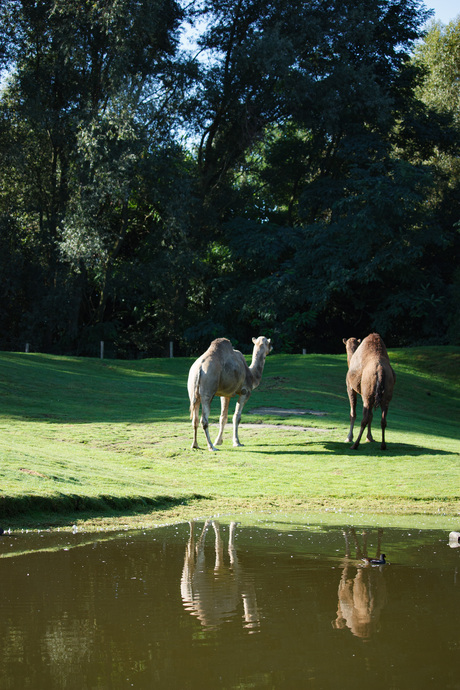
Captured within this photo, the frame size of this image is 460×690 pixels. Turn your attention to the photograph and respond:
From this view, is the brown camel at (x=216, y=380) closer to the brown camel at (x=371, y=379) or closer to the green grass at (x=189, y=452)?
the green grass at (x=189, y=452)

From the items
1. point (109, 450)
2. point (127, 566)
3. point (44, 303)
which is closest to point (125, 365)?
point (44, 303)

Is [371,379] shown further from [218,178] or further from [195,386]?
[218,178]

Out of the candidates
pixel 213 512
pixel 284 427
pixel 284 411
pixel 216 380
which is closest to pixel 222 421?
pixel 216 380

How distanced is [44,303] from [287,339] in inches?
558

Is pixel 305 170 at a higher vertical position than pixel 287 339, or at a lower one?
higher

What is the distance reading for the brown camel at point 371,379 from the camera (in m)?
18.9

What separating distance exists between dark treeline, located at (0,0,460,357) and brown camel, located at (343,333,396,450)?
24324 mm

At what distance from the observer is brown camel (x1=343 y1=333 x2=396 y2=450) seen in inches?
746

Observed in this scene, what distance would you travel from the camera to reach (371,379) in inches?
746

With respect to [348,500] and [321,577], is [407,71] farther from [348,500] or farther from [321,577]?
[321,577]

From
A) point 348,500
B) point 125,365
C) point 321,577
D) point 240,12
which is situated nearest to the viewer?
point 321,577

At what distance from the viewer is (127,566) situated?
25.7 ft

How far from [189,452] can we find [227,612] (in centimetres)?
1257

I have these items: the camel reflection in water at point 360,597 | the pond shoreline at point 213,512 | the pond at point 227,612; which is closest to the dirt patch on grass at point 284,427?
the pond shoreline at point 213,512
